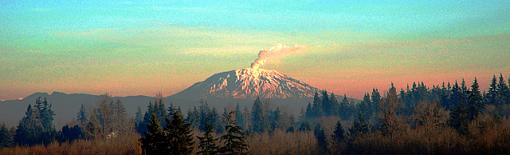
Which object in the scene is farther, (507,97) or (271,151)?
(507,97)

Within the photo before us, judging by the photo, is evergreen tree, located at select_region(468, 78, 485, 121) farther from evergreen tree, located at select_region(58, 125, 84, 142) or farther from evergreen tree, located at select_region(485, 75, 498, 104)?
evergreen tree, located at select_region(58, 125, 84, 142)

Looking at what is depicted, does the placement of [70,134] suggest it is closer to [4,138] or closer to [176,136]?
[4,138]

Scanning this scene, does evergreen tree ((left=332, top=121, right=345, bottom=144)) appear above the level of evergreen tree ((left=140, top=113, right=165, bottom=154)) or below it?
below

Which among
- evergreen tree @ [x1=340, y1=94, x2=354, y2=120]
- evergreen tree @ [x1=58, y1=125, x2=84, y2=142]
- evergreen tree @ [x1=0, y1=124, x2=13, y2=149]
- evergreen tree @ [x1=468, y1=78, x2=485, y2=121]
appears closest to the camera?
evergreen tree @ [x1=468, y1=78, x2=485, y2=121]

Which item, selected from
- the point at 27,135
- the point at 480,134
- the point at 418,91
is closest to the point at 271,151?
the point at 480,134

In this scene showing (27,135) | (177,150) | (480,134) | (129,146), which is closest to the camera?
(177,150)

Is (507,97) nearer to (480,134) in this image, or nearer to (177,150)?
(480,134)

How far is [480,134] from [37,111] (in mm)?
126366

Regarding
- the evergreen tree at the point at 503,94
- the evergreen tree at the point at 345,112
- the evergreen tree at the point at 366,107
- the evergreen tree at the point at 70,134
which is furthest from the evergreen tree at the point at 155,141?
the evergreen tree at the point at 345,112

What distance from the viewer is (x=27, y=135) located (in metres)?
150

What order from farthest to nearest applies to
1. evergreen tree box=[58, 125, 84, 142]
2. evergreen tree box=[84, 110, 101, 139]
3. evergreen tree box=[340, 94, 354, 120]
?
evergreen tree box=[340, 94, 354, 120], evergreen tree box=[58, 125, 84, 142], evergreen tree box=[84, 110, 101, 139]

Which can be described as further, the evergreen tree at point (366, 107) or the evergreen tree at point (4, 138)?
the evergreen tree at point (366, 107)

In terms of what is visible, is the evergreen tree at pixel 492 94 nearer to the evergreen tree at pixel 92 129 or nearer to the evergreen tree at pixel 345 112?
the evergreen tree at pixel 345 112

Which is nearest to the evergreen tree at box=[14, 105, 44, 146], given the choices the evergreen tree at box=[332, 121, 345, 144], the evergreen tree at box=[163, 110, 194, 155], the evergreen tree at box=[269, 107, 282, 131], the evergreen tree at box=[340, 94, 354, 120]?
the evergreen tree at box=[269, 107, 282, 131]
